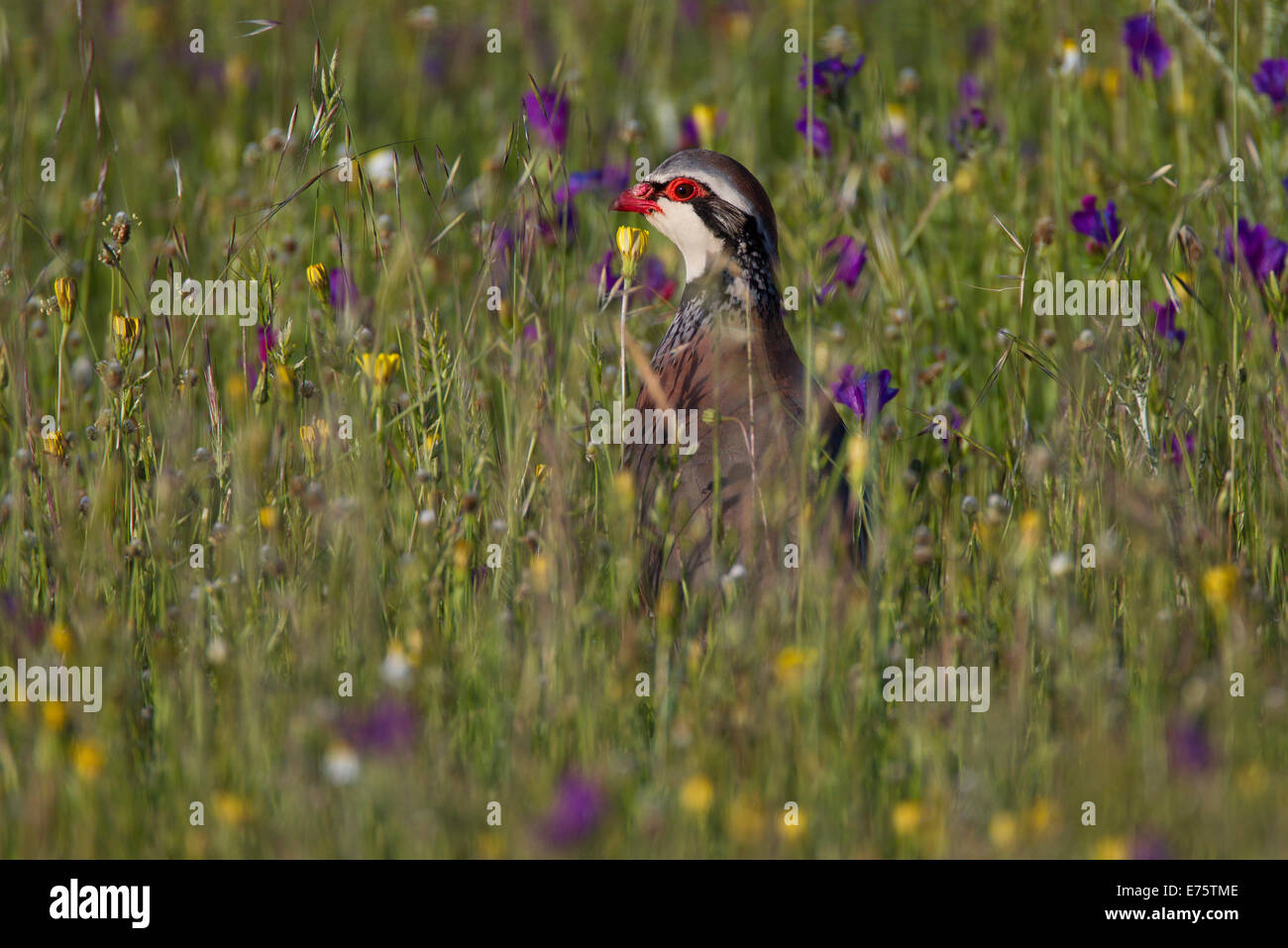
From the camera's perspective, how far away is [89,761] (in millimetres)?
3119

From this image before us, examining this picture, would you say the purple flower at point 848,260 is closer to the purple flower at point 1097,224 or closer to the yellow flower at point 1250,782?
the purple flower at point 1097,224

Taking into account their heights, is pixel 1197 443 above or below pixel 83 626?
above

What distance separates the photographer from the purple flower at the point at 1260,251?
5.08 meters

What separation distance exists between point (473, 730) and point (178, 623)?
0.96 meters

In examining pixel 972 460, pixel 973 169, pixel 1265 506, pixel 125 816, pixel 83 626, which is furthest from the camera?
pixel 973 169

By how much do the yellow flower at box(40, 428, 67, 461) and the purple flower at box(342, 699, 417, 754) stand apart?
1758mm

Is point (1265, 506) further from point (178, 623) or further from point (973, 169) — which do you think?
point (178, 623)

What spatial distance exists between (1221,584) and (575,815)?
5.75 ft

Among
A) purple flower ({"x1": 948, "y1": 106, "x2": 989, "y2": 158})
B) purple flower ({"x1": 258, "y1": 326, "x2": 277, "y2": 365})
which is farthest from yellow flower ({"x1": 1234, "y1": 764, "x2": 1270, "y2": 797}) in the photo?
purple flower ({"x1": 948, "y1": 106, "x2": 989, "y2": 158})

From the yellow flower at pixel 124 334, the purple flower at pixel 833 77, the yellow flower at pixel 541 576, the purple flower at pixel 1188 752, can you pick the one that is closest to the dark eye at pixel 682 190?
the purple flower at pixel 833 77

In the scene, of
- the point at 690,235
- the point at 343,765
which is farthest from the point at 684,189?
the point at 343,765

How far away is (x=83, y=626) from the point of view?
339cm

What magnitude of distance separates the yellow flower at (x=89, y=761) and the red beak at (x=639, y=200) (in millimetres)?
2789
